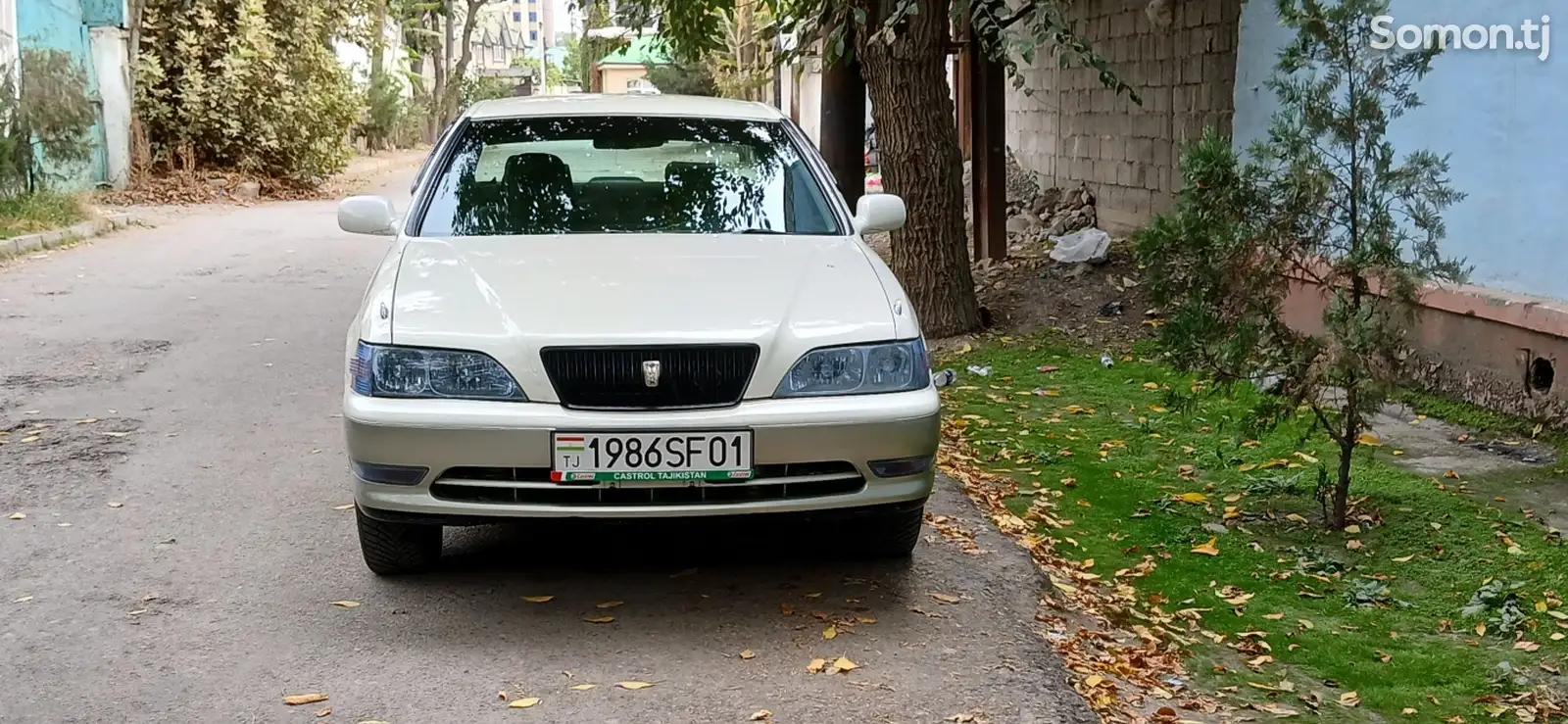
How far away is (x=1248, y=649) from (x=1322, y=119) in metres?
1.87

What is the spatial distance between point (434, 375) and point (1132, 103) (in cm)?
900

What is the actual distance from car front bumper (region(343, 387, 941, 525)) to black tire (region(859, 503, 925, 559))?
1.70 feet

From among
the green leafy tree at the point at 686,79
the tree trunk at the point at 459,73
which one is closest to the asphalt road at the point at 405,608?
the green leafy tree at the point at 686,79

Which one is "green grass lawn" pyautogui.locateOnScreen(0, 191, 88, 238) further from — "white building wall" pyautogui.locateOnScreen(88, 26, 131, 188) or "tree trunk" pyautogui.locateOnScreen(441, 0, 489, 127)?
"tree trunk" pyautogui.locateOnScreen(441, 0, 489, 127)

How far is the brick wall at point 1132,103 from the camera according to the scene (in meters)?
10.5

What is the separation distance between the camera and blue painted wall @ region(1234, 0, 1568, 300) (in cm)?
670

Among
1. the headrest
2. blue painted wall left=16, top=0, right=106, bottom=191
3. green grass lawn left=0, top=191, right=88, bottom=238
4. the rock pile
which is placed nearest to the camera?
the headrest

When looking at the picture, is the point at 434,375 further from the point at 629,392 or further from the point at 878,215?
the point at 878,215

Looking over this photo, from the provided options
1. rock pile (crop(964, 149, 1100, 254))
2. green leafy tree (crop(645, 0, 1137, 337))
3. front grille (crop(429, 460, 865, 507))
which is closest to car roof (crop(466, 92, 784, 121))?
front grille (crop(429, 460, 865, 507))

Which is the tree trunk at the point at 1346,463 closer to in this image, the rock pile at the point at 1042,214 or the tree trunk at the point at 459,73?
the rock pile at the point at 1042,214

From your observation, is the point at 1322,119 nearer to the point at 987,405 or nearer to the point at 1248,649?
the point at 1248,649

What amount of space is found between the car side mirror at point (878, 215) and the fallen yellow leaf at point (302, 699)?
8.18 feet

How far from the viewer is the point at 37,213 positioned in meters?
15.3

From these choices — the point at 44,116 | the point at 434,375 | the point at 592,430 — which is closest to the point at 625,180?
the point at 434,375
